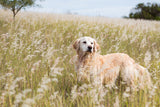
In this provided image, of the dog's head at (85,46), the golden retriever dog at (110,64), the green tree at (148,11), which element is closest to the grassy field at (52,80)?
the golden retriever dog at (110,64)

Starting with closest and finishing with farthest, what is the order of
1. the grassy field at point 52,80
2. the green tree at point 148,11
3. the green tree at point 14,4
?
the grassy field at point 52,80, the green tree at point 14,4, the green tree at point 148,11

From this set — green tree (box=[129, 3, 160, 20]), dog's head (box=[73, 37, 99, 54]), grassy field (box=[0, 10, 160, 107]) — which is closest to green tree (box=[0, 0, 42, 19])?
grassy field (box=[0, 10, 160, 107])

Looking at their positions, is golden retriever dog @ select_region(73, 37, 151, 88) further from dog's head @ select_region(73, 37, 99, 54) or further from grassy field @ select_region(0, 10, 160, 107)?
grassy field @ select_region(0, 10, 160, 107)

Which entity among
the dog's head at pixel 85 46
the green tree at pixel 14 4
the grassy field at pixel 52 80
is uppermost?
the green tree at pixel 14 4

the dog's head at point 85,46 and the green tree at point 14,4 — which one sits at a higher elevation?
the green tree at point 14,4

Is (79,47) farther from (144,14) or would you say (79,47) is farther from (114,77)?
(144,14)

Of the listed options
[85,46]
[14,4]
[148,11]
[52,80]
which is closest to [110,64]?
[85,46]

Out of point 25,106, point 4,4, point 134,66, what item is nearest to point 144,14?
point 4,4

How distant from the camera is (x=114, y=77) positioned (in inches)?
109

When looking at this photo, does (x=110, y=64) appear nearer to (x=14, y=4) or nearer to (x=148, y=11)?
(x=14, y=4)

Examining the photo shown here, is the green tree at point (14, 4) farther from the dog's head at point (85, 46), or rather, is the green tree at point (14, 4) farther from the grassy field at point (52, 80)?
the dog's head at point (85, 46)

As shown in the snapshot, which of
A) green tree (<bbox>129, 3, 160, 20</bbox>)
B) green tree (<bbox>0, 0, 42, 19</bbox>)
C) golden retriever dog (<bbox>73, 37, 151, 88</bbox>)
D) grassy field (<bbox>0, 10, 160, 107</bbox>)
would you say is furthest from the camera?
green tree (<bbox>129, 3, 160, 20</bbox>)

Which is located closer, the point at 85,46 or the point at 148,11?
the point at 85,46

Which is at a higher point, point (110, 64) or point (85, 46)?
point (85, 46)
